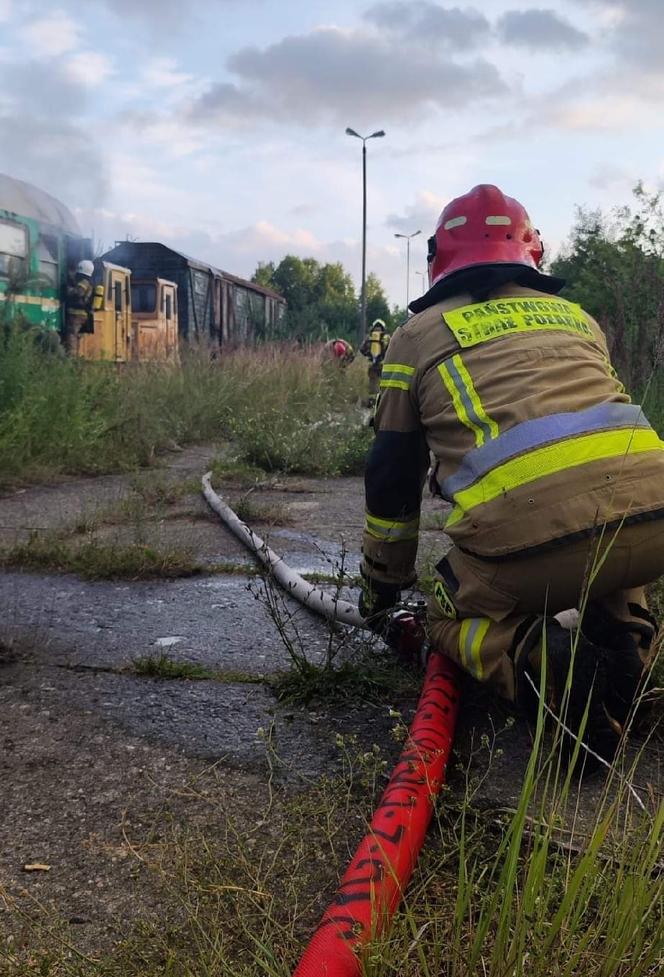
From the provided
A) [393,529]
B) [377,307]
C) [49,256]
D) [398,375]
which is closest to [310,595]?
[393,529]

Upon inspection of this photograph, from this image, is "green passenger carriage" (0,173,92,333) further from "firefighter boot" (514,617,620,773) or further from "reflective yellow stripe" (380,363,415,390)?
"firefighter boot" (514,617,620,773)

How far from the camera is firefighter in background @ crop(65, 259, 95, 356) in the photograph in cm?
1234

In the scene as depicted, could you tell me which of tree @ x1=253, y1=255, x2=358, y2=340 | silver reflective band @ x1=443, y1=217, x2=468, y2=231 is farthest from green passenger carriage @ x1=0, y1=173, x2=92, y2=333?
tree @ x1=253, y1=255, x2=358, y2=340

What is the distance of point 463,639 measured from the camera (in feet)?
7.12

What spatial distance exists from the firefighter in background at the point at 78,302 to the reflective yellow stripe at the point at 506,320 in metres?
10.9

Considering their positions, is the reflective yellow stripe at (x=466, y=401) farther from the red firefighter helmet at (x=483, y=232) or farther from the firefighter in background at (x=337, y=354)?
the firefighter in background at (x=337, y=354)

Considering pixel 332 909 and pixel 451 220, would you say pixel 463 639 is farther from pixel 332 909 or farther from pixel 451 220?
pixel 451 220

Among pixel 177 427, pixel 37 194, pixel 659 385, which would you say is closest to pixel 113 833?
pixel 659 385

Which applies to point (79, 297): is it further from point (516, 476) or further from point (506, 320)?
point (516, 476)

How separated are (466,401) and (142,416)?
581 cm

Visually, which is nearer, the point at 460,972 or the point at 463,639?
the point at 460,972

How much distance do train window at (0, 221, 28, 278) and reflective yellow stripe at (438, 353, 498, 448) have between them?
9.22 meters

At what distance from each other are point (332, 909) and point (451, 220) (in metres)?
2.04

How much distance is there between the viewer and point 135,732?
2215 millimetres
